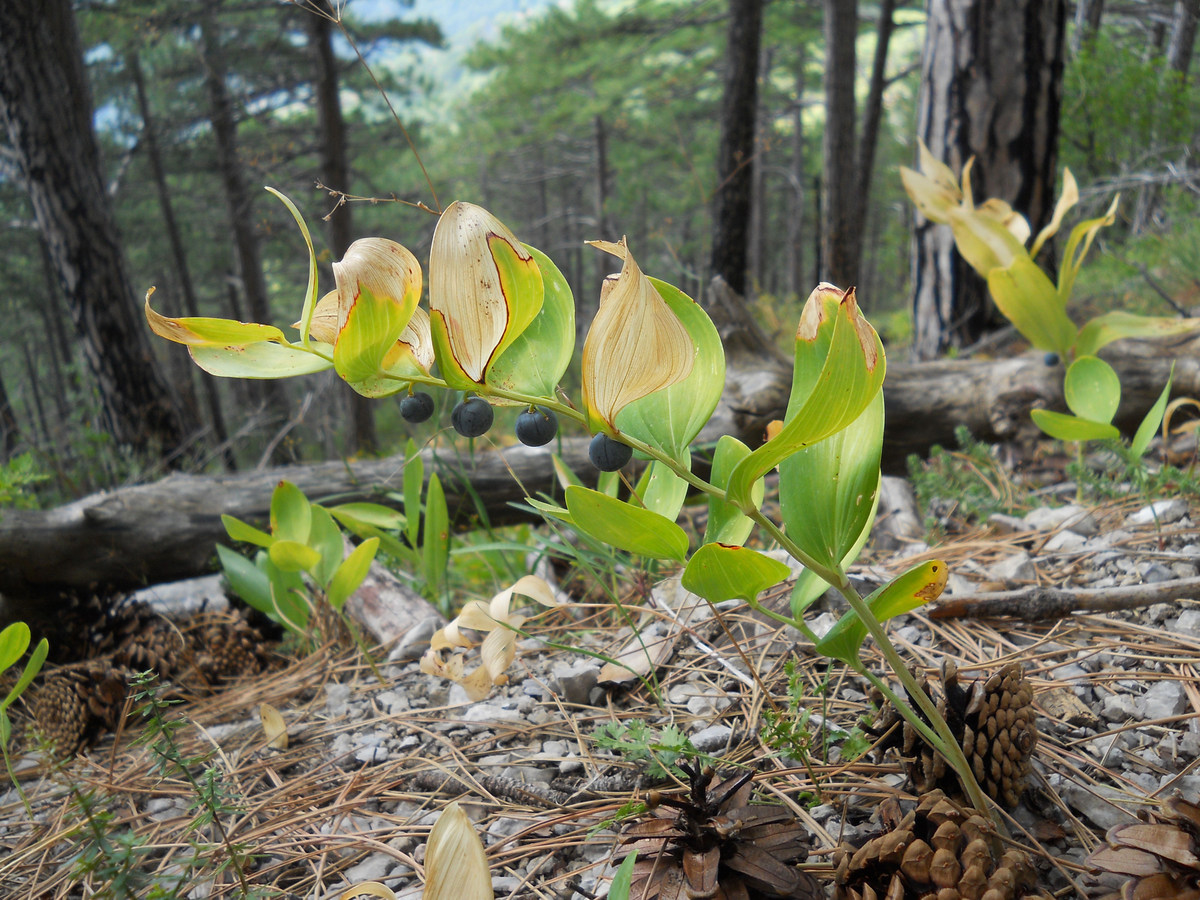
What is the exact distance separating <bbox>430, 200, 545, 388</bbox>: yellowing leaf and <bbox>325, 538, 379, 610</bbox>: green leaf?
924mm

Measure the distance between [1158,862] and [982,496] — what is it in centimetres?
137

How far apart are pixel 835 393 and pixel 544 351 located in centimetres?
30

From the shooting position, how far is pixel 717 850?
0.74 m

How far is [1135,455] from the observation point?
1.53 m

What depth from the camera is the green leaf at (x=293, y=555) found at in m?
1.54

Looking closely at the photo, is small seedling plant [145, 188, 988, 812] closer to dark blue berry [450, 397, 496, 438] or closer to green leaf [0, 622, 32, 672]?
dark blue berry [450, 397, 496, 438]

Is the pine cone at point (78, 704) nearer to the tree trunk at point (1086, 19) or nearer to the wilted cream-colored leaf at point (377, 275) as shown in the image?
the wilted cream-colored leaf at point (377, 275)

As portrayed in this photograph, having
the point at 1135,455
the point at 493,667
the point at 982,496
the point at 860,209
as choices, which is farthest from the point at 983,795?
the point at 860,209

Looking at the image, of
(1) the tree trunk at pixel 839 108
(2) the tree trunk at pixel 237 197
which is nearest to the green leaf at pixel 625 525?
(1) the tree trunk at pixel 839 108

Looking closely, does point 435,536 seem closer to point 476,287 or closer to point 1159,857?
point 476,287

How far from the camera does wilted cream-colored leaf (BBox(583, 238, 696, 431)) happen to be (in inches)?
24.3

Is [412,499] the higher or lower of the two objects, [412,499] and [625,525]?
the lower

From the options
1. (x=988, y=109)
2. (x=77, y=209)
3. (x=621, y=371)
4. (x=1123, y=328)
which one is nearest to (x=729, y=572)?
(x=621, y=371)

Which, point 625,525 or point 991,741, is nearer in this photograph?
point 625,525
